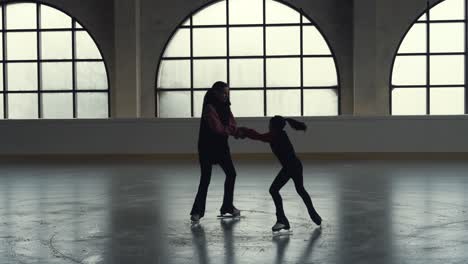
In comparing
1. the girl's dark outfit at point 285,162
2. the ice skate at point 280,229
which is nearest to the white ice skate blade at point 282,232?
the ice skate at point 280,229

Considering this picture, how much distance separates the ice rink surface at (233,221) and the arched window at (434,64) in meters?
14.5

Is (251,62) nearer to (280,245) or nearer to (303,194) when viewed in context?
(303,194)

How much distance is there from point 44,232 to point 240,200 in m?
4.37

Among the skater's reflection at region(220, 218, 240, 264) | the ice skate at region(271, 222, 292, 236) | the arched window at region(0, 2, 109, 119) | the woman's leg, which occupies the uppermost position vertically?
the arched window at region(0, 2, 109, 119)

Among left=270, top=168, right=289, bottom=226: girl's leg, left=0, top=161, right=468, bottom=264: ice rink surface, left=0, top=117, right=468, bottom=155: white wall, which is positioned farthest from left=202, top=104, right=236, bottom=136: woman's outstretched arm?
left=0, top=117, right=468, bottom=155: white wall

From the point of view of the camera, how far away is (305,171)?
802 inches

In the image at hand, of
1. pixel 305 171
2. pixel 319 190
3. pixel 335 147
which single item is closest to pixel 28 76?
pixel 335 147

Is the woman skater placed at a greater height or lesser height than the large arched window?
lesser

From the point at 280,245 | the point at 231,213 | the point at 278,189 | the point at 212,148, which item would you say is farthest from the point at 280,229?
the point at 212,148

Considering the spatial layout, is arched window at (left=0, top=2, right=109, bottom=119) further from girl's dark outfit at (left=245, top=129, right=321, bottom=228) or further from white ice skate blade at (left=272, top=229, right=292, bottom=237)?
white ice skate blade at (left=272, top=229, right=292, bottom=237)

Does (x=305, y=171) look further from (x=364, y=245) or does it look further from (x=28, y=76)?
(x=28, y=76)

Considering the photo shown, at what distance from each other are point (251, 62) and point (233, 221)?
944 inches

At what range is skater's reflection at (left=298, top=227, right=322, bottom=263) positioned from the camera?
7430 mm

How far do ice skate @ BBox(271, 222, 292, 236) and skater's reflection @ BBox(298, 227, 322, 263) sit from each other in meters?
0.31
